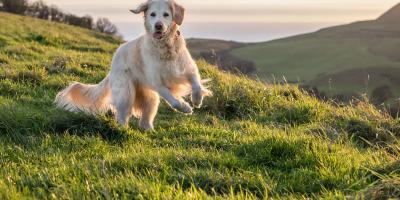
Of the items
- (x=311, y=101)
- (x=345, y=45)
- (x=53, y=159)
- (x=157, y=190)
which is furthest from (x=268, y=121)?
(x=345, y=45)

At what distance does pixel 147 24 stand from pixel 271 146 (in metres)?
2.74

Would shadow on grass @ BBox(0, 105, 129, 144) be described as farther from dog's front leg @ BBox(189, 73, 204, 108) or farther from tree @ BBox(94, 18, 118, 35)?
tree @ BBox(94, 18, 118, 35)

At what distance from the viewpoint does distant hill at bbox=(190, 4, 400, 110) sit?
44625 mm

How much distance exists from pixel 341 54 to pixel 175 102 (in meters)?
52.6

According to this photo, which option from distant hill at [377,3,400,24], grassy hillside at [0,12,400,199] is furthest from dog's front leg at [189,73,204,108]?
distant hill at [377,3,400,24]

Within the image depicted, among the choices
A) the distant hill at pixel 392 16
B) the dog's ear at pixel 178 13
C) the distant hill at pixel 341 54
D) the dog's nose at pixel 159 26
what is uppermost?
the distant hill at pixel 392 16

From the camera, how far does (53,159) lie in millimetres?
5426

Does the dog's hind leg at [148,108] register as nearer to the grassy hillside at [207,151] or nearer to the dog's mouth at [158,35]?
the grassy hillside at [207,151]

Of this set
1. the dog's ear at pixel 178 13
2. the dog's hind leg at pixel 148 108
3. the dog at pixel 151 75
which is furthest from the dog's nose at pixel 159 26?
the dog's hind leg at pixel 148 108

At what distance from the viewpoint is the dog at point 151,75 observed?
7324 mm

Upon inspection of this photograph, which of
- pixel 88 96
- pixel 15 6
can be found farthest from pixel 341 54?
pixel 88 96

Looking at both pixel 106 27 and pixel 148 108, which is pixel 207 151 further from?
pixel 106 27

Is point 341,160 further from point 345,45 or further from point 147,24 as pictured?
point 345,45

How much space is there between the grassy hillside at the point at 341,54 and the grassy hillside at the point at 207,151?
27.8m
